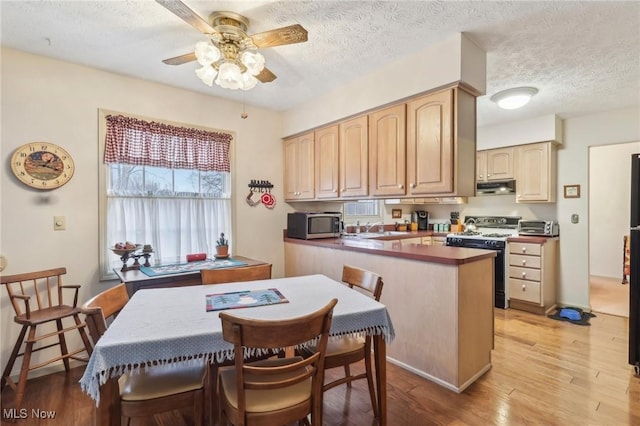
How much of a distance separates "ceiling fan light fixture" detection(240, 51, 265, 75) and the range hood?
3.79 meters

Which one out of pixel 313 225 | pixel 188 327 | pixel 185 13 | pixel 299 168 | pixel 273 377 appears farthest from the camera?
pixel 299 168

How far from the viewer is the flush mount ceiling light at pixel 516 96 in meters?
2.95

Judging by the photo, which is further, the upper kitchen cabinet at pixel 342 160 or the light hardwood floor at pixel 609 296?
the light hardwood floor at pixel 609 296

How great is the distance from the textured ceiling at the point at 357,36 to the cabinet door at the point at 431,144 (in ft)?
1.38

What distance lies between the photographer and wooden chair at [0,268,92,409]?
2025 millimetres

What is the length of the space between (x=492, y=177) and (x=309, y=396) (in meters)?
4.19

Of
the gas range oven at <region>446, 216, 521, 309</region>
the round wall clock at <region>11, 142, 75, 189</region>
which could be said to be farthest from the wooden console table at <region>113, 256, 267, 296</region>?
the gas range oven at <region>446, 216, 521, 309</region>

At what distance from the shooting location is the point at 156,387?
1.34 metres

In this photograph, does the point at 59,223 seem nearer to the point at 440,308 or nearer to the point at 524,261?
the point at 440,308

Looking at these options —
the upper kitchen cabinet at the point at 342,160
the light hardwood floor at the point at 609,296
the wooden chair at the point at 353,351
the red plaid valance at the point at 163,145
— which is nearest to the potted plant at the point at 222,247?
the red plaid valance at the point at 163,145

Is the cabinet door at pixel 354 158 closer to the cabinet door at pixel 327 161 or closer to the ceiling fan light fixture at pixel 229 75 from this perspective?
the cabinet door at pixel 327 161

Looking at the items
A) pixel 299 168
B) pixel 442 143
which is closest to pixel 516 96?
pixel 442 143

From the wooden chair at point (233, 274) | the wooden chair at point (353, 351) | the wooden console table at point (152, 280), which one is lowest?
the wooden chair at point (353, 351)

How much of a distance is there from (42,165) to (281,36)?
212 centimetres
